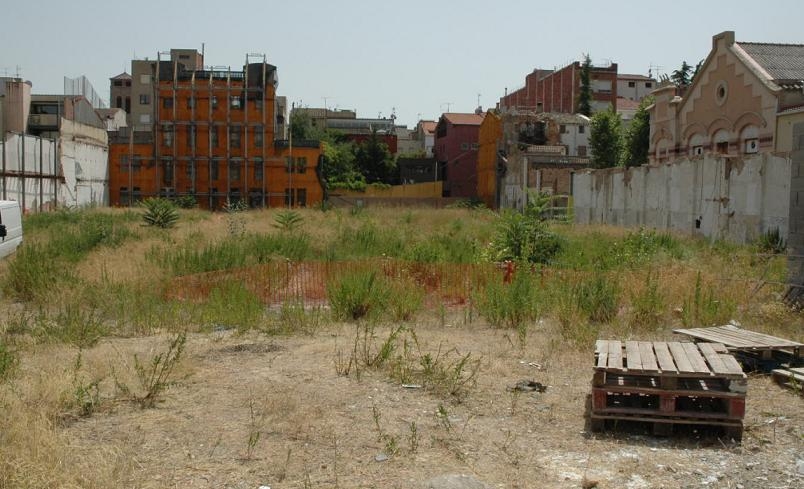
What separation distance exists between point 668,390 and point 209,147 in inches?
2073

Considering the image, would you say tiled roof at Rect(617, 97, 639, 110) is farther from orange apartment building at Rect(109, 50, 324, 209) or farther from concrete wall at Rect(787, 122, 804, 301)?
concrete wall at Rect(787, 122, 804, 301)

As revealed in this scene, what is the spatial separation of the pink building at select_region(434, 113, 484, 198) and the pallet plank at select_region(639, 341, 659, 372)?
5696 centimetres

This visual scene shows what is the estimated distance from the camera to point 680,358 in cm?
674

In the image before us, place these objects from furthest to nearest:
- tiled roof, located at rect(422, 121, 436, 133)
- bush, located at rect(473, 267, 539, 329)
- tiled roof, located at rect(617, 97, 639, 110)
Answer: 1. tiled roof, located at rect(422, 121, 436, 133)
2. tiled roof, located at rect(617, 97, 639, 110)
3. bush, located at rect(473, 267, 539, 329)

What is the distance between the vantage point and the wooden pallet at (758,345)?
8039 millimetres

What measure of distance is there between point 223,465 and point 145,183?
53681mm

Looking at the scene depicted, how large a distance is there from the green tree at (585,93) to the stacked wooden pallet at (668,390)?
71.9 meters

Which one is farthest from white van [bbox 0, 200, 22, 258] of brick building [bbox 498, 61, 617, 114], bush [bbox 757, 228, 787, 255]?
brick building [bbox 498, 61, 617, 114]

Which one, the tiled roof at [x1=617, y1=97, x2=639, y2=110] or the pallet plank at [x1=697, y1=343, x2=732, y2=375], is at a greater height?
the tiled roof at [x1=617, y1=97, x2=639, y2=110]

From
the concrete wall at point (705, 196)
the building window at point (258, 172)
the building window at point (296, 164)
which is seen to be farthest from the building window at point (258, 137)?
the concrete wall at point (705, 196)

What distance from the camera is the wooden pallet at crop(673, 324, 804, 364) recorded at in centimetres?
804

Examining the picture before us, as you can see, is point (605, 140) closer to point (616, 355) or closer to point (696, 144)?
point (696, 144)

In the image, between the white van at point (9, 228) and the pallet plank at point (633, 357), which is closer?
the pallet plank at point (633, 357)

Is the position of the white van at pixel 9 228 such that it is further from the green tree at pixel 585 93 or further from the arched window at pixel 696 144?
the green tree at pixel 585 93
